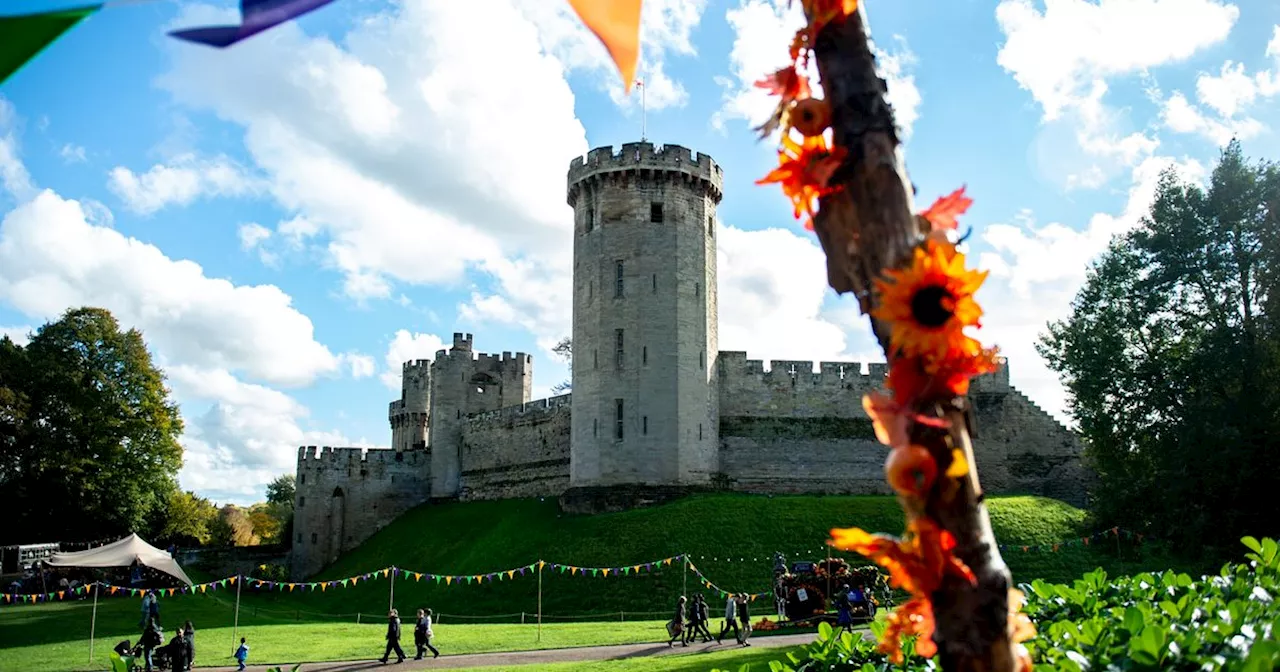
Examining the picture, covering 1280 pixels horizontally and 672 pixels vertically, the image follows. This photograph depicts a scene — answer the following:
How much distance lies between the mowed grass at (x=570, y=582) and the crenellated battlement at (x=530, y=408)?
759cm

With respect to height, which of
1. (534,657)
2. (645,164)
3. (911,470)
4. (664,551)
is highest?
(645,164)

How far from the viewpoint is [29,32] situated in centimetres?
324

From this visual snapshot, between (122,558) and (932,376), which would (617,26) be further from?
(122,558)

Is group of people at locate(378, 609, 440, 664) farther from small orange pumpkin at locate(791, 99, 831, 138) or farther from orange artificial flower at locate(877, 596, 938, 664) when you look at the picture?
small orange pumpkin at locate(791, 99, 831, 138)

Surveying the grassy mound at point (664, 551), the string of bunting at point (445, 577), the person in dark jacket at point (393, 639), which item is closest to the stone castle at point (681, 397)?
the grassy mound at point (664, 551)

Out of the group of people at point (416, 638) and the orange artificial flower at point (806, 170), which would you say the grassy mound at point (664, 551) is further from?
the orange artificial flower at point (806, 170)

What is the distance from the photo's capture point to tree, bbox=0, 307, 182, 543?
39781mm

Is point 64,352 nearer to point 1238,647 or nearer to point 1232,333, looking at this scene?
point 1232,333

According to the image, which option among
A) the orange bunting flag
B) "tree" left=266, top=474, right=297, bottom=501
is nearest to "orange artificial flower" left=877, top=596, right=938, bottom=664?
the orange bunting flag

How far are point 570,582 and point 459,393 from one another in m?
24.9

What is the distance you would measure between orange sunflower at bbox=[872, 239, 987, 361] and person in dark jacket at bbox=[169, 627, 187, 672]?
17592 mm

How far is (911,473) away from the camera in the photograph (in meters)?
2.62

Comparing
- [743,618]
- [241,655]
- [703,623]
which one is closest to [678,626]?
[703,623]

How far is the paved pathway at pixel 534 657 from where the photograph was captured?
688 inches
